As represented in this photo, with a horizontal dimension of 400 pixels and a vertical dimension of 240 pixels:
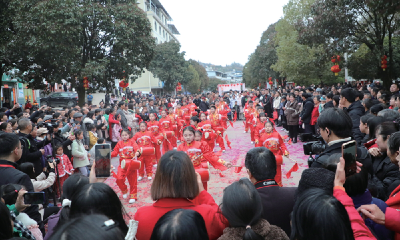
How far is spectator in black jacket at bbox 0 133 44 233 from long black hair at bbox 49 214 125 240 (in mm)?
1912

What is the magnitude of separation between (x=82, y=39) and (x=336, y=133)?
14.7 m

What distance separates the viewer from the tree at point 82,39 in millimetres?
12609

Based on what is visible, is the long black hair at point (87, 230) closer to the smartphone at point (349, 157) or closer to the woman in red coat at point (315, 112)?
the smartphone at point (349, 157)

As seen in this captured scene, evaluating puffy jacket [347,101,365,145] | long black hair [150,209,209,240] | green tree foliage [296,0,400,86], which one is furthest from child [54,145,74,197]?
green tree foliage [296,0,400,86]

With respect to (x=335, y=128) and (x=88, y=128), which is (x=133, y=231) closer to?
(x=335, y=128)

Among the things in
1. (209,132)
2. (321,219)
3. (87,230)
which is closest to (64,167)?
(209,132)

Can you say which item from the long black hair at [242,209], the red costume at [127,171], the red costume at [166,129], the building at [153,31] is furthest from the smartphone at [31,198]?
the building at [153,31]

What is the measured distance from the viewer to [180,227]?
1554 mm

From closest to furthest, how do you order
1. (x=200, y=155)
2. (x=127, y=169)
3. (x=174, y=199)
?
(x=174, y=199)
(x=200, y=155)
(x=127, y=169)

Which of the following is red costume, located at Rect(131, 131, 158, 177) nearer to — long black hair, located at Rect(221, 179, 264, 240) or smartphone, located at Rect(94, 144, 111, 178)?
smartphone, located at Rect(94, 144, 111, 178)

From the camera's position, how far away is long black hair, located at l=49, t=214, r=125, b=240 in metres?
1.22

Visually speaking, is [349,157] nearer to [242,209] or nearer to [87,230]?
[242,209]

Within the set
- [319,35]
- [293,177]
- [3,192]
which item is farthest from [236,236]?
[319,35]

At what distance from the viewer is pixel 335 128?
2664mm
